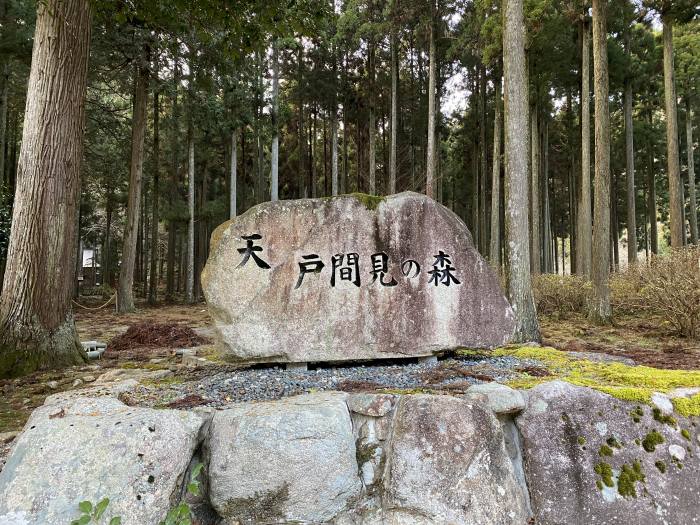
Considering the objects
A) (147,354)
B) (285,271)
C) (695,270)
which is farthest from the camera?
(695,270)

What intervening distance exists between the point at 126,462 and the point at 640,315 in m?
9.70

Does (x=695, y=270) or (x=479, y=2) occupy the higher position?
(x=479, y=2)

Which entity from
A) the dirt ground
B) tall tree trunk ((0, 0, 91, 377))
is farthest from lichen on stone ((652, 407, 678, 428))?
the dirt ground

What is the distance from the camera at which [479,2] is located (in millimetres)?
8852

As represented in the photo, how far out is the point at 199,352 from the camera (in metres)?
5.09

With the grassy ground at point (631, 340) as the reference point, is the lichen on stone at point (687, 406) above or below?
above

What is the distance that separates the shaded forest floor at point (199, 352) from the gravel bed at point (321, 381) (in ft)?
1.42

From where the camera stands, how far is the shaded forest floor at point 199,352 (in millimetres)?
3781

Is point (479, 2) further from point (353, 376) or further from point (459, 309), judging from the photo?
point (353, 376)

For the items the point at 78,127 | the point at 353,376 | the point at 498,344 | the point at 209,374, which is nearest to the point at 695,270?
the point at 498,344

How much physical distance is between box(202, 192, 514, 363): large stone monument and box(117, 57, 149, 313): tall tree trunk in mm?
7905

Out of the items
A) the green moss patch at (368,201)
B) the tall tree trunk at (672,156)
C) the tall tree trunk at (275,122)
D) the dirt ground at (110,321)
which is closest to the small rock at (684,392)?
the green moss patch at (368,201)

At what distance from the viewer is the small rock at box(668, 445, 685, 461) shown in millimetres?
2477

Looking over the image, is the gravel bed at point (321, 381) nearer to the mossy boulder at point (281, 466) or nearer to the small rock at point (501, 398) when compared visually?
the small rock at point (501, 398)
